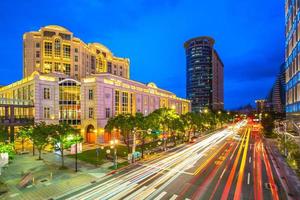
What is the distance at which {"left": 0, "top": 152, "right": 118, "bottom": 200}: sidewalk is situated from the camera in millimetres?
21766

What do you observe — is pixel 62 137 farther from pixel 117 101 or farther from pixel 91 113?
pixel 117 101

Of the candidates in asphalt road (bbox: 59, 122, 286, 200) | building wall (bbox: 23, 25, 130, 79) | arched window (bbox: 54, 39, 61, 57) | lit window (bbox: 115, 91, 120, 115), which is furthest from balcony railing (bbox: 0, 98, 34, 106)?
asphalt road (bbox: 59, 122, 286, 200)

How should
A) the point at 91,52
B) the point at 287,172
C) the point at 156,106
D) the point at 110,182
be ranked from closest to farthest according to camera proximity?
the point at 110,182
the point at 287,172
the point at 156,106
the point at 91,52

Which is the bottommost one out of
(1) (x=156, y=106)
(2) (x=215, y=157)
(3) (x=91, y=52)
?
(2) (x=215, y=157)

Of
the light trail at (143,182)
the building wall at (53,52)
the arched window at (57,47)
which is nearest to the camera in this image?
the light trail at (143,182)

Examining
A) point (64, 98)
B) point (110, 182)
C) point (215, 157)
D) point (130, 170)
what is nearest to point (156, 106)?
point (64, 98)

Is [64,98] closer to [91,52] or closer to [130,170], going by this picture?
[130,170]

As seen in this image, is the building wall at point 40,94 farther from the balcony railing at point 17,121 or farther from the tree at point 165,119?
the tree at point 165,119

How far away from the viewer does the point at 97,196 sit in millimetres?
20672

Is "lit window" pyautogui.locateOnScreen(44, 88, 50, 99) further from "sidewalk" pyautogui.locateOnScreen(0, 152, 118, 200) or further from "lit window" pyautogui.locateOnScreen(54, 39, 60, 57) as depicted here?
"lit window" pyautogui.locateOnScreen(54, 39, 60, 57)

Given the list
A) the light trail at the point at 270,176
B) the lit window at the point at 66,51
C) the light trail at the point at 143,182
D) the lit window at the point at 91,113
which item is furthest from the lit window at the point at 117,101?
the light trail at the point at 270,176

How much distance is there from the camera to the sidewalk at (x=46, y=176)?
21.8 meters

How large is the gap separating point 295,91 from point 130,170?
50881mm

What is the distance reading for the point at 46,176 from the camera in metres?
27.2
